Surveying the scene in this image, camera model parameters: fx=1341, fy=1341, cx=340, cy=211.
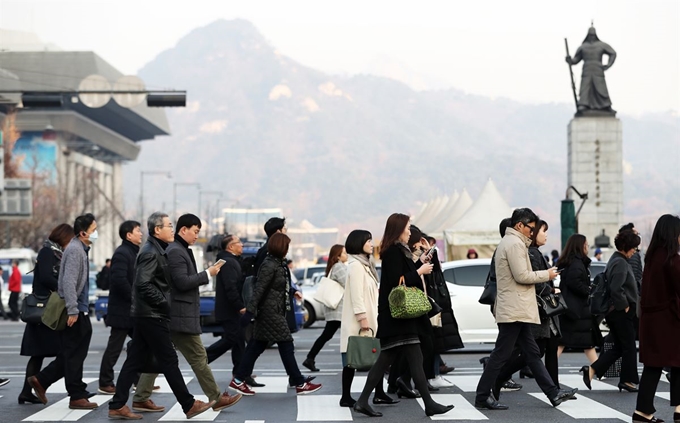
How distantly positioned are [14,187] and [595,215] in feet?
69.2

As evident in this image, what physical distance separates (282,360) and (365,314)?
6.79 ft

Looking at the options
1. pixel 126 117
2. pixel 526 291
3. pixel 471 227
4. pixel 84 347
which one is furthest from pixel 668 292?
pixel 126 117

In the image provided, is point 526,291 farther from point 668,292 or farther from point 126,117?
point 126,117

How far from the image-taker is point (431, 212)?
262 ft

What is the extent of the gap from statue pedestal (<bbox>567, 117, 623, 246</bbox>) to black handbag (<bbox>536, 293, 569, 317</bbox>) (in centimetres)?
3277

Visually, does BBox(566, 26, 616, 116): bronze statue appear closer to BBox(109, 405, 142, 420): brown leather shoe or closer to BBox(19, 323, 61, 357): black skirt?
BBox(19, 323, 61, 357): black skirt

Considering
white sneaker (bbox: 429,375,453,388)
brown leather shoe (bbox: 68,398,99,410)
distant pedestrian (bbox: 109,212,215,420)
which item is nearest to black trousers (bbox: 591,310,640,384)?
white sneaker (bbox: 429,375,453,388)

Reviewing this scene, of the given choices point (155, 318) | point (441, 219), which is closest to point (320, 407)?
point (155, 318)

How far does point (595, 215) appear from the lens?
4600 cm

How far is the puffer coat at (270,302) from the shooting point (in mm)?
14188

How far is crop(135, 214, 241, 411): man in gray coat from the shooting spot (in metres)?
12.3

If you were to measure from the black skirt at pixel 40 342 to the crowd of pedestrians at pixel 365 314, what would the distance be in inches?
0.4

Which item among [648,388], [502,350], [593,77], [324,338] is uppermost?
[593,77]

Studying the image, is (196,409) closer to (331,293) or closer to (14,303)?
(331,293)
